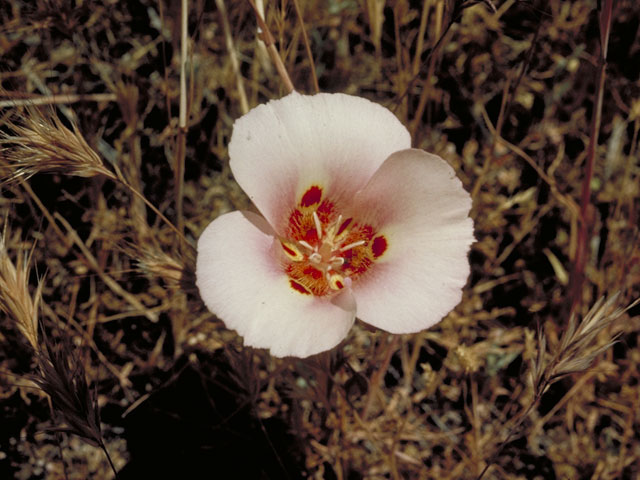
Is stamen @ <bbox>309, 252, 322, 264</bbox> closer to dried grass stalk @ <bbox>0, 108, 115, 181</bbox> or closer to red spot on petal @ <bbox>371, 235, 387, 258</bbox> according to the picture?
red spot on petal @ <bbox>371, 235, 387, 258</bbox>

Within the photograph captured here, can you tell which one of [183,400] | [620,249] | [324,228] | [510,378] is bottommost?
[510,378]

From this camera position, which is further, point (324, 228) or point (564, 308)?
point (564, 308)

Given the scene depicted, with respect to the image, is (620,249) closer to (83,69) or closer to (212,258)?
(212,258)

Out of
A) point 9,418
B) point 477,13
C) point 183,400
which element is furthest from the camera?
point 477,13

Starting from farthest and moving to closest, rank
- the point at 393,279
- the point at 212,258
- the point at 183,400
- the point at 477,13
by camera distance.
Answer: the point at 477,13, the point at 183,400, the point at 393,279, the point at 212,258

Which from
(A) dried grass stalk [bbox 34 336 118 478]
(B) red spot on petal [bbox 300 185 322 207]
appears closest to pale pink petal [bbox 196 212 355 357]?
(B) red spot on petal [bbox 300 185 322 207]

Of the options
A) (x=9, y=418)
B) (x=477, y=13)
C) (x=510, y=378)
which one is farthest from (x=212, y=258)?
(x=477, y=13)

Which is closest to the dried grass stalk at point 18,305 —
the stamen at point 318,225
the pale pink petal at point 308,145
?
the pale pink petal at point 308,145

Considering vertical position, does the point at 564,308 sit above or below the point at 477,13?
below

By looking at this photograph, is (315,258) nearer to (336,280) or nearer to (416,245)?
(336,280)
